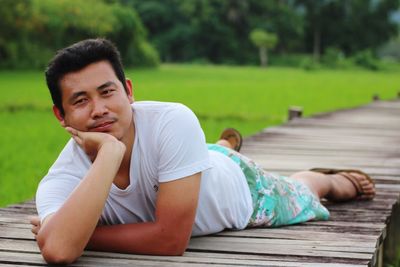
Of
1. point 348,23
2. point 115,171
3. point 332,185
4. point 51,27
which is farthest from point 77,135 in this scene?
point 348,23

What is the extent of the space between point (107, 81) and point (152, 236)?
53cm

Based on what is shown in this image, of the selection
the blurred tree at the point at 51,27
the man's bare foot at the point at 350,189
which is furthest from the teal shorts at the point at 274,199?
the blurred tree at the point at 51,27

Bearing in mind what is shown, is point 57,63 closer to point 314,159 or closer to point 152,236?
point 152,236

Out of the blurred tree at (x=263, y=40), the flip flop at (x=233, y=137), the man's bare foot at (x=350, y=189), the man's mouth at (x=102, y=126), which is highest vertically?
the man's mouth at (x=102, y=126)

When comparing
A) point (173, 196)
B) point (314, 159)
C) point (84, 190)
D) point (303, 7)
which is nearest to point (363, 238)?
point (173, 196)

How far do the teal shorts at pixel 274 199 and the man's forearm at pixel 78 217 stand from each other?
0.81 meters

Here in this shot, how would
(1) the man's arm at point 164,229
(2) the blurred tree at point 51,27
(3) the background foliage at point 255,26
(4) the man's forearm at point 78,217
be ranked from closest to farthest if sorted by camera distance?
1. (4) the man's forearm at point 78,217
2. (1) the man's arm at point 164,229
3. (2) the blurred tree at point 51,27
4. (3) the background foliage at point 255,26

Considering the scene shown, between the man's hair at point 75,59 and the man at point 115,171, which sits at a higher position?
the man's hair at point 75,59

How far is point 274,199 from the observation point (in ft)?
10.8

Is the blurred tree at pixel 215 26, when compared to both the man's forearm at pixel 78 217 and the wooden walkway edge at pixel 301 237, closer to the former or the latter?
the wooden walkway edge at pixel 301 237

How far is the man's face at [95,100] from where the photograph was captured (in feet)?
8.38

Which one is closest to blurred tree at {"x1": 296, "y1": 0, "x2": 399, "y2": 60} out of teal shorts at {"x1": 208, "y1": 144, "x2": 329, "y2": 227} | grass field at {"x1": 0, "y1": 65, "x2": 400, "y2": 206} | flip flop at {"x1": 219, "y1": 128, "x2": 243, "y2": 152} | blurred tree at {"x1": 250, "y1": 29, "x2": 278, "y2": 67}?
blurred tree at {"x1": 250, "y1": 29, "x2": 278, "y2": 67}

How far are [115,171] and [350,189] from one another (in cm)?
171

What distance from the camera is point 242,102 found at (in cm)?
1461
